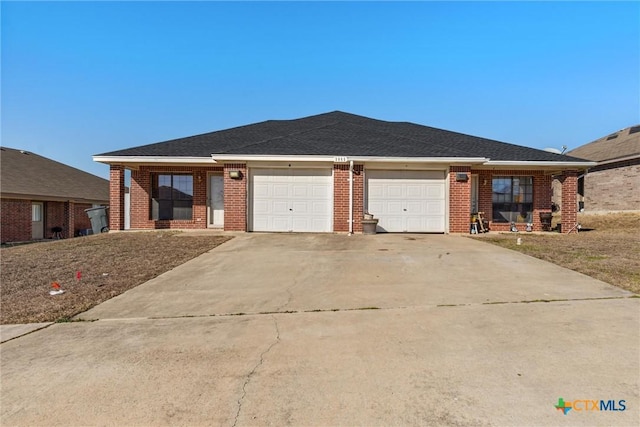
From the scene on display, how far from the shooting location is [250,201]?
12484 millimetres

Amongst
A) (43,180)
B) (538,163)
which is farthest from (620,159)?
(43,180)

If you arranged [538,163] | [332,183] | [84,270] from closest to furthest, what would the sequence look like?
[84,270] < [332,183] < [538,163]

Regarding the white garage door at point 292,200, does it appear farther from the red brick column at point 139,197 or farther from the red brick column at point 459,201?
the red brick column at point 139,197

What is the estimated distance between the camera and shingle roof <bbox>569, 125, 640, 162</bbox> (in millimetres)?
19091

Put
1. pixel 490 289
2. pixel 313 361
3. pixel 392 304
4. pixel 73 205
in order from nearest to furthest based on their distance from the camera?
pixel 313 361
pixel 392 304
pixel 490 289
pixel 73 205

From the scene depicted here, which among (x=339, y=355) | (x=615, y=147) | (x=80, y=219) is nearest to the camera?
(x=339, y=355)

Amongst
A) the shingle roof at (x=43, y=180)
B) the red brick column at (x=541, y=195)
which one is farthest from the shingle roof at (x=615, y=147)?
the shingle roof at (x=43, y=180)

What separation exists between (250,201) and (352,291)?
25.9 feet

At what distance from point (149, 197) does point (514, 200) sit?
1547 centimetres

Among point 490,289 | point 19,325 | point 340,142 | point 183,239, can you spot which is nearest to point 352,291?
point 490,289

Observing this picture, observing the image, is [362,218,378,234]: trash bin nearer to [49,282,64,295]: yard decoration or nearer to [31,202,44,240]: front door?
[49,282,64,295]: yard decoration

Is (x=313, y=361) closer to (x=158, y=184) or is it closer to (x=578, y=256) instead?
(x=578, y=256)

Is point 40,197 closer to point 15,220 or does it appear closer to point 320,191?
point 15,220

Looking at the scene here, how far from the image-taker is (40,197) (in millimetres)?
19250
